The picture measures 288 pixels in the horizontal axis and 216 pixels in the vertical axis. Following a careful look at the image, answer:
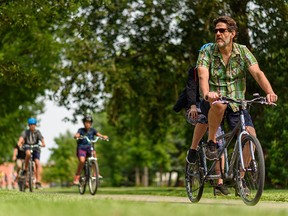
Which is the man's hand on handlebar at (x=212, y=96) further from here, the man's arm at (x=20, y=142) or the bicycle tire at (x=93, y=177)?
the man's arm at (x=20, y=142)

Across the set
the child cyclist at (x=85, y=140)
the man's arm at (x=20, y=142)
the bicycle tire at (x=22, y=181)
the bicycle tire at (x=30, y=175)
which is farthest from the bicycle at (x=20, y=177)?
the child cyclist at (x=85, y=140)

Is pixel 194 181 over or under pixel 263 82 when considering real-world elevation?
under

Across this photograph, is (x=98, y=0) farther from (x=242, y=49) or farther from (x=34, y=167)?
(x=242, y=49)

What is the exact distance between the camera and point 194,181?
9562 mm

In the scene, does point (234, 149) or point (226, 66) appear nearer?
point (234, 149)

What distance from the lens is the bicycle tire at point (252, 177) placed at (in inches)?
Result: 297

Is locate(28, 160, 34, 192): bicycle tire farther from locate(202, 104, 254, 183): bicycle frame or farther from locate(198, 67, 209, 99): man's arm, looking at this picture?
locate(198, 67, 209, 99): man's arm

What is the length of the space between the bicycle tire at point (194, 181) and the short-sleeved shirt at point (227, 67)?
1.26m

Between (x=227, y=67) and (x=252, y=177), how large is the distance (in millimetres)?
1418

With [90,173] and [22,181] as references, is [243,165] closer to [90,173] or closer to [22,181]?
[90,173]

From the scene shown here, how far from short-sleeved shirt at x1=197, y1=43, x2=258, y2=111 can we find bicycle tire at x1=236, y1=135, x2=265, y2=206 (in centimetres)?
Answer: 72

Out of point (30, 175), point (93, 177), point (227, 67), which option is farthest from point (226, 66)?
point (30, 175)

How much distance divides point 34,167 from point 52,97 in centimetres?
658

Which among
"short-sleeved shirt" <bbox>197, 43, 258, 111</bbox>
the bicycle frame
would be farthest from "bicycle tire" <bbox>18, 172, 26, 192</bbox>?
Result: "short-sleeved shirt" <bbox>197, 43, 258, 111</bbox>
